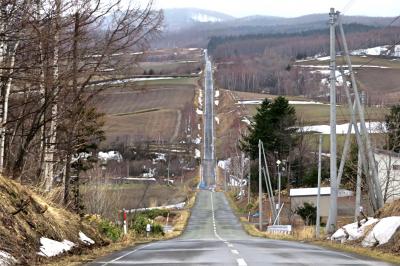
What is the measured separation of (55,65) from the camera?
16438mm

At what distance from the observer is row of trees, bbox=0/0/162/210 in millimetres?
15336

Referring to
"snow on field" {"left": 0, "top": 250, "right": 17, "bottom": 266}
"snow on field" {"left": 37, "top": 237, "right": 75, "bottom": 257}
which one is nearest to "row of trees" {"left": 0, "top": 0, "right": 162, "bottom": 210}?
"snow on field" {"left": 37, "top": 237, "right": 75, "bottom": 257}

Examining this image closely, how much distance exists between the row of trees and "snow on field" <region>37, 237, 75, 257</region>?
2.74 m

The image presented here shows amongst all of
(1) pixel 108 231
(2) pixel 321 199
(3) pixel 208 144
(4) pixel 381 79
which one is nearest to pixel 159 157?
(3) pixel 208 144

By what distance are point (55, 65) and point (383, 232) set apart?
12030mm

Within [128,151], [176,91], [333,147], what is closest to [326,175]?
[128,151]

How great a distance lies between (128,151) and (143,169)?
711cm

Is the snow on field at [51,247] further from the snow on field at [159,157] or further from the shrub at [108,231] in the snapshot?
the snow on field at [159,157]

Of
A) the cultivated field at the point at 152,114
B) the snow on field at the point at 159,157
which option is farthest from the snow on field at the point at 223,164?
the snow on field at the point at 159,157

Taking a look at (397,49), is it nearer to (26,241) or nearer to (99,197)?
(26,241)

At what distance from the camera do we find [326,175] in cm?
8431

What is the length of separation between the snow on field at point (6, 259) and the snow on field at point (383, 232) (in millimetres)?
12299

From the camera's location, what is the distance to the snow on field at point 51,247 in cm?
1504

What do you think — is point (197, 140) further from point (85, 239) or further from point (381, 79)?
point (85, 239)
